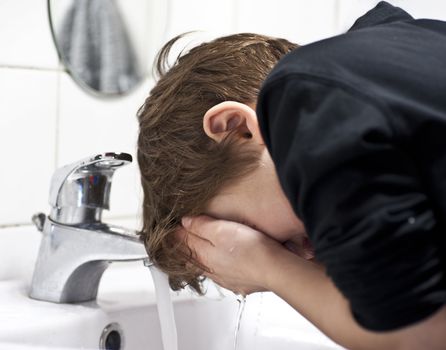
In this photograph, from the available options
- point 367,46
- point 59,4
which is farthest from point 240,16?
point 367,46

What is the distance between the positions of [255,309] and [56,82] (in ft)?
1.21

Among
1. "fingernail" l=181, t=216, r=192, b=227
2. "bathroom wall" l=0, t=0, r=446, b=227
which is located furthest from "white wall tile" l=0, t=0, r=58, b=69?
"fingernail" l=181, t=216, r=192, b=227

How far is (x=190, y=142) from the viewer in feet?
2.55

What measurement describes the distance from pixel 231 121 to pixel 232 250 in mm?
132

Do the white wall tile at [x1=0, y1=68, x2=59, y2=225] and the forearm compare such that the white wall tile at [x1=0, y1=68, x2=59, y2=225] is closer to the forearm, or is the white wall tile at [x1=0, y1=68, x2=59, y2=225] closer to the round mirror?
the round mirror

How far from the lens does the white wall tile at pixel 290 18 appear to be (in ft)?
4.00

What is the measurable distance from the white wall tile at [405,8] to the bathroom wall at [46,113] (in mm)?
231

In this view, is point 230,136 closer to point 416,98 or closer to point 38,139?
point 416,98

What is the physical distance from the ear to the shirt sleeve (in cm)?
15

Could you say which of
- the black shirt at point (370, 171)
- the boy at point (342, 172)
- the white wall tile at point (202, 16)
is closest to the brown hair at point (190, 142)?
the boy at point (342, 172)

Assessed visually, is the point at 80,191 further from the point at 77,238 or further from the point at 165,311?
the point at 165,311

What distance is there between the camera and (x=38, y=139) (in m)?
0.97

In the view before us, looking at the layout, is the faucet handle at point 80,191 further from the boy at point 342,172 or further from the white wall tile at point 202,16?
the white wall tile at point 202,16

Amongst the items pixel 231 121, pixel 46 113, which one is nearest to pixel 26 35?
pixel 46 113
